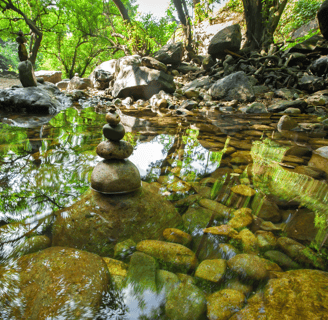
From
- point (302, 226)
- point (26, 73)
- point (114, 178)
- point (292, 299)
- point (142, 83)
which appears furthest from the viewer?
point (142, 83)

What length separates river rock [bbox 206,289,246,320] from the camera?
921 mm

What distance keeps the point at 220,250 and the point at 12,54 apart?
137 ft

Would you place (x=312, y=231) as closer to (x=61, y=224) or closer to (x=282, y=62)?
(x=61, y=224)

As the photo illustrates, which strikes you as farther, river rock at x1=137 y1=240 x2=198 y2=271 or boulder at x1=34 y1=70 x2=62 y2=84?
boulder at x1=34 y1=70 x2=62 y2=84

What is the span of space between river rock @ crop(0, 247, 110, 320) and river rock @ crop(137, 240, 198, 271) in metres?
0.30

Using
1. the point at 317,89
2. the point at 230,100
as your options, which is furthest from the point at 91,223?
the point at 317,89

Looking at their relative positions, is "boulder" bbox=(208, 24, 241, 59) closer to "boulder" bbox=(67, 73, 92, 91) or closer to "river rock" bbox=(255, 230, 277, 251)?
"boulder" bbox=(67, 73, 92, 91)

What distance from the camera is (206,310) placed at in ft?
3.11

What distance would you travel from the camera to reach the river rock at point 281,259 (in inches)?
48.0

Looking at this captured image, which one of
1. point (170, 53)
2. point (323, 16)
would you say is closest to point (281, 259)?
point (323, 16)

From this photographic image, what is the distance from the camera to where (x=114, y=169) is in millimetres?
2012

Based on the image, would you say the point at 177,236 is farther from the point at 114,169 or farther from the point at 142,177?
the point at 142,177

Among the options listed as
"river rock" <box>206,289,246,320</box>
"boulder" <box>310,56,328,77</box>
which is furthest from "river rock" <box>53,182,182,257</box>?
"boulder" <box>310,56,328,77</box>

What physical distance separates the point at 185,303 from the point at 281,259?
69 cm
